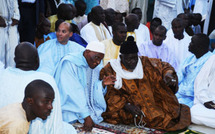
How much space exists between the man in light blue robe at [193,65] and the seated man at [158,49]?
41.4 inches

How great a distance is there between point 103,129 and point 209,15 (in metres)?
5.14

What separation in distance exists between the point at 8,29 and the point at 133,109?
8.72 ft

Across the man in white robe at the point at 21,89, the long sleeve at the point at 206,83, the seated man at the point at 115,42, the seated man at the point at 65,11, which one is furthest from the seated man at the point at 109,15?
the man in white robe at the point at 21,89

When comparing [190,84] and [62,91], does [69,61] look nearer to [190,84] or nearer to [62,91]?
[62,91]

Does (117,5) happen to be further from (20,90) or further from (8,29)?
(20,90)

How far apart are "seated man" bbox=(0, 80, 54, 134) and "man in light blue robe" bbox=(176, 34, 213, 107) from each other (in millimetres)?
3458

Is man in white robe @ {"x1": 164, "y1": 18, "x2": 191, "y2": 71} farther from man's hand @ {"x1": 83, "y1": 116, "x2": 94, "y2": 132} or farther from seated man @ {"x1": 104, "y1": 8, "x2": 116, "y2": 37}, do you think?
man's hand @ {"x1": 83, "y1": 116, "x2": 94, "y2": 132}

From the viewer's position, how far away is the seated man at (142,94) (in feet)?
15.5

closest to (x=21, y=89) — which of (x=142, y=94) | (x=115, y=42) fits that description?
(x=142, y=94)

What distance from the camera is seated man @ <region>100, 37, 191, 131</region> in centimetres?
474

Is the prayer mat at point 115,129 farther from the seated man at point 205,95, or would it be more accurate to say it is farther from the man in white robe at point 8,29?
the man in white robe at point 8,29

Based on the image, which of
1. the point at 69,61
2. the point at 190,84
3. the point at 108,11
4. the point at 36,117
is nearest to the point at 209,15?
the point at 108,11

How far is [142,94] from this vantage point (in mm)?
4863

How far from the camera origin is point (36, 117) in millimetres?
2787
